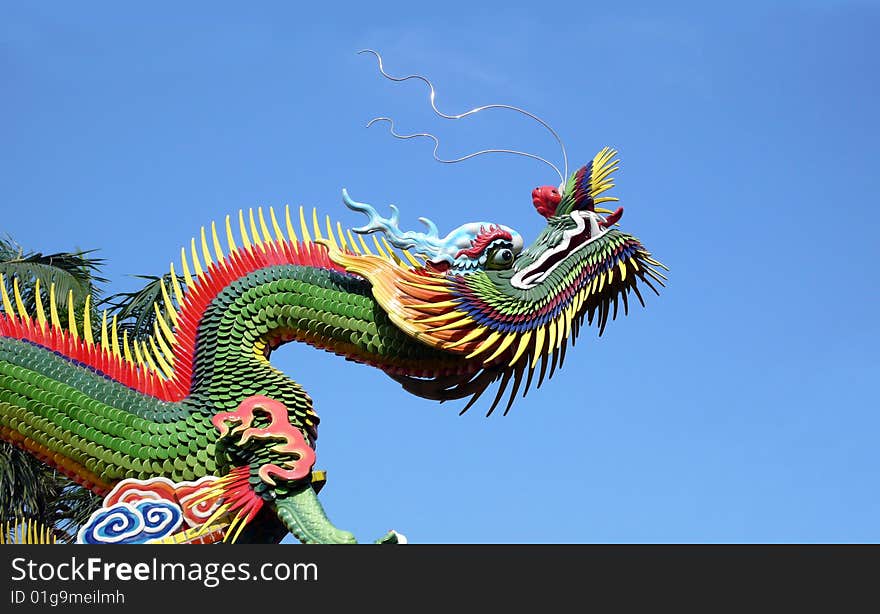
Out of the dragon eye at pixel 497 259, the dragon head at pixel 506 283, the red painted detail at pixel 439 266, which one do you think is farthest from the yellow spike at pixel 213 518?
the dragon eye at pixel 497 259

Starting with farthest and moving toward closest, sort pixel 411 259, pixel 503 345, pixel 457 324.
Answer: pixel 411 259 → pixel 503 345 → pixel 457 324

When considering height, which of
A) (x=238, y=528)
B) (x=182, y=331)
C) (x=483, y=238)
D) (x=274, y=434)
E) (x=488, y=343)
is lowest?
(x=238, y=528)

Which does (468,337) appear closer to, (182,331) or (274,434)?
(274,434)

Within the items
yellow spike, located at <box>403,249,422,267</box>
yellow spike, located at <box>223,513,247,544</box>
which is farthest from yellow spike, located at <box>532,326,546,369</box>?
yellow spike, located at <box>223,513,247,544</box>

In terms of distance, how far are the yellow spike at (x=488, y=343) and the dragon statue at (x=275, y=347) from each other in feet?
0.03

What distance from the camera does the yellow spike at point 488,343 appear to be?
8805 millimetres

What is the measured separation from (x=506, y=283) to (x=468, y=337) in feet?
1.66

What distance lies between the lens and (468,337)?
879 centimetres

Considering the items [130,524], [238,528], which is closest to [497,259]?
[238,528]

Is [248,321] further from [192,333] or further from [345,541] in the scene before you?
[345,541]

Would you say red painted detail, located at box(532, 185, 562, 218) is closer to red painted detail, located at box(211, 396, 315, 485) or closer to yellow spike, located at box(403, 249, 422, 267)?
yellow spike, located at box(403, 249, 422, 267)

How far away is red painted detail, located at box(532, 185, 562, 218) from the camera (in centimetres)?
945

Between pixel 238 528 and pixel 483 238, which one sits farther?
pixel 483 238

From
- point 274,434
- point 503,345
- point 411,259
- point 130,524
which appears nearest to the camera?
point 130,524
